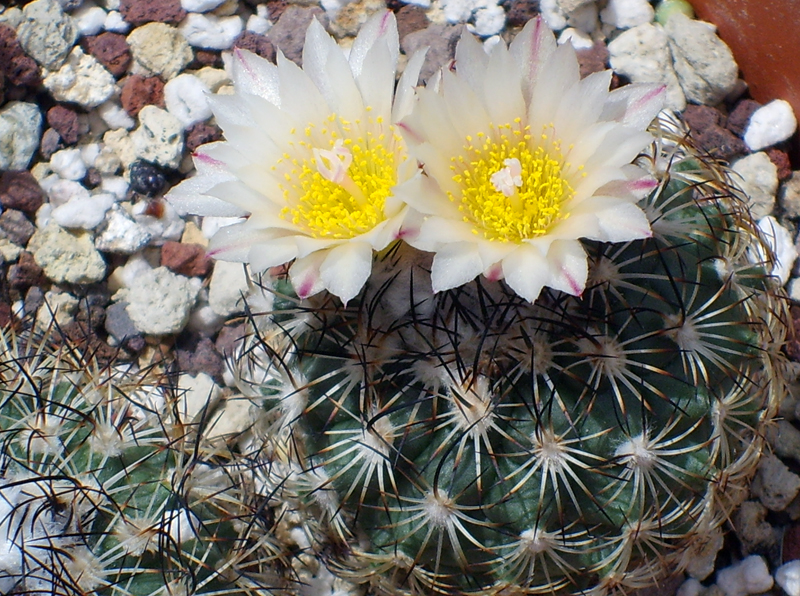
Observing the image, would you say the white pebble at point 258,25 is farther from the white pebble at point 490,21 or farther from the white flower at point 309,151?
the white flower at point 309,151

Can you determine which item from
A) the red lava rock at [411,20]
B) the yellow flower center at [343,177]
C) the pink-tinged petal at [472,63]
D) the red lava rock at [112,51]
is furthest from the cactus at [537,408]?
the red lava rock at [112,51]

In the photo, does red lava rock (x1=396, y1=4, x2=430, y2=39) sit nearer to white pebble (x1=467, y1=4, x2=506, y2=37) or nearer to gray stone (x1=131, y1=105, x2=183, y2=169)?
white pebble (x1=467, y1=4, x2=506, y2=37)

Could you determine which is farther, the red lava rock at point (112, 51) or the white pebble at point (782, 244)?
the red lava rock at point (112, 51)

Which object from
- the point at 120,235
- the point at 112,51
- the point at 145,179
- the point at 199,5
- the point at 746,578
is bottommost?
the point at 746,578

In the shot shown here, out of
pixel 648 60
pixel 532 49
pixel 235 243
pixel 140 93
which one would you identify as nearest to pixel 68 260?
pixel 140 93

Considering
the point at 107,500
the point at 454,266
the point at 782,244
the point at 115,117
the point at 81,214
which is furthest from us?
the point at 115,117

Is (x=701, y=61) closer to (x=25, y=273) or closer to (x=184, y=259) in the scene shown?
(x=184, y=259)

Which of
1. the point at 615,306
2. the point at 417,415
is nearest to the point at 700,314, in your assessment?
the point at 615,306
